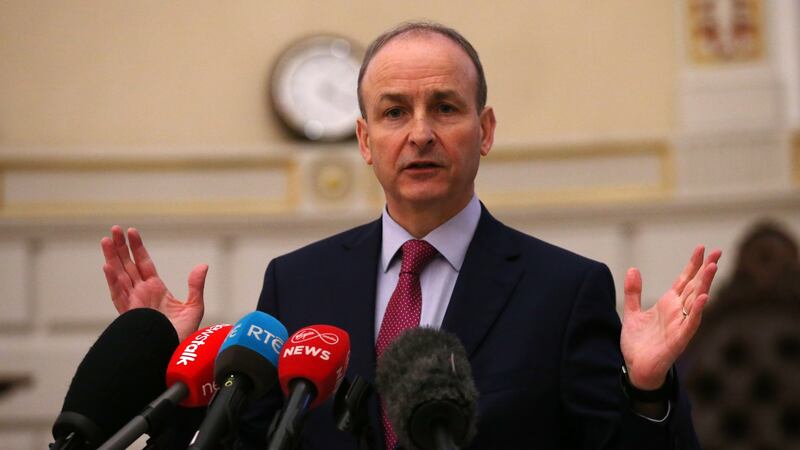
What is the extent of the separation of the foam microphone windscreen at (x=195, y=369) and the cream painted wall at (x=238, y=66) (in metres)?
5.71

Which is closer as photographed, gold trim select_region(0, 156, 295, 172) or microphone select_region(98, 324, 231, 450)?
microphone select_region(98, 324, 231, 450)

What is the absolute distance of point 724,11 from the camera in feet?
24.0

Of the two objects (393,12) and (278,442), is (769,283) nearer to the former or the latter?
(393,12)

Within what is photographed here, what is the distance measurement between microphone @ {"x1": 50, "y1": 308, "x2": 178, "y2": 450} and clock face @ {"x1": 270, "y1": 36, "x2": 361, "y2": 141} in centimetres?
562

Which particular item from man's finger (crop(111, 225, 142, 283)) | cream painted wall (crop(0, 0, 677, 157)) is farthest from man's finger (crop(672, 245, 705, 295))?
cream painted wall (crop(0, 0, 677, 157))

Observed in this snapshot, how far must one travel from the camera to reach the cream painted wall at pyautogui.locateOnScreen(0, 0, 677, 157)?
7.55m

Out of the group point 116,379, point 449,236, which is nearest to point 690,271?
point 449,236

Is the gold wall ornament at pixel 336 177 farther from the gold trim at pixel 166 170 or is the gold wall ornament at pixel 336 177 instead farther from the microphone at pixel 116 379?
the microphone at pixel 116 379

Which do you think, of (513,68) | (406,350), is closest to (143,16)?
(513,68)

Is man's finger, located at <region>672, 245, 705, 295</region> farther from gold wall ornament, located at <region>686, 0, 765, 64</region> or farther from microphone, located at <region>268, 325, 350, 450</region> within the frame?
gold wall ornament, located at <region>686, 0, 765, 64</region>

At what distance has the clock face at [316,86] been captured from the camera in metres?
7.63

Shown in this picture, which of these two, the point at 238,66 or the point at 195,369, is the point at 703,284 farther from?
the point at 238,66

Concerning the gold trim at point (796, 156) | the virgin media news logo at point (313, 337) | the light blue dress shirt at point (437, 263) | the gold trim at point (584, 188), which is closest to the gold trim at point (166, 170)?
the gold trim at point (584, 188)

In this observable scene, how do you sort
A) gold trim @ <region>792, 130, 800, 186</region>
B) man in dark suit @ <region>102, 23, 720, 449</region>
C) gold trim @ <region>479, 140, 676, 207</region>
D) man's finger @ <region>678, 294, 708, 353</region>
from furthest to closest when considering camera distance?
gold trim @ <region>479, 140, 676, 207</region>, gold trim @ <region>792, 130, 800, 186</region>, man in dark suit @ <region>102, 23, 720, 449</region>, man's finger @ <region>678, 294, 708, 353</region>
